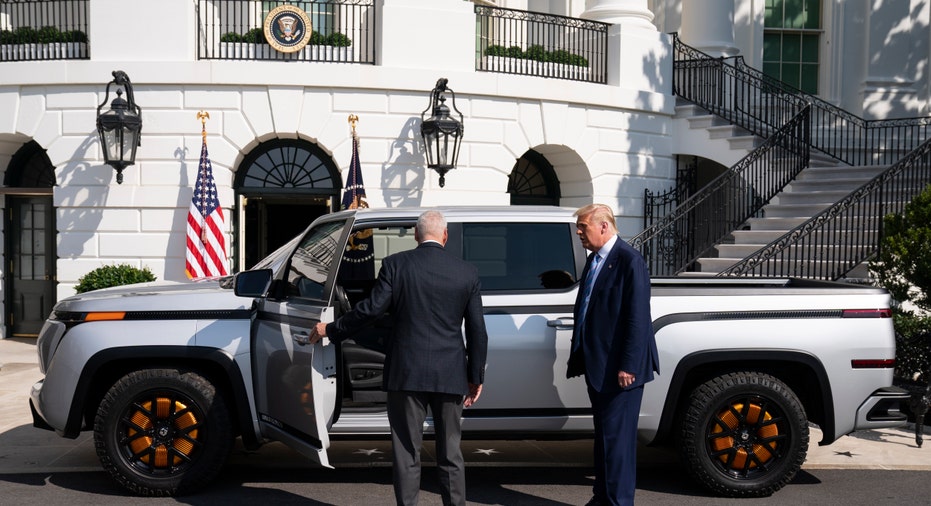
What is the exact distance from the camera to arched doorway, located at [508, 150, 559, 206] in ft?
57.0

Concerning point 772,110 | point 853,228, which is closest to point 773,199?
point 853,228

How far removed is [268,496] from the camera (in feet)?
21.0

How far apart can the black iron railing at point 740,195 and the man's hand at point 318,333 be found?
34.4ft

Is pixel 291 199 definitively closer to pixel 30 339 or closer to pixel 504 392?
pixel 30 339

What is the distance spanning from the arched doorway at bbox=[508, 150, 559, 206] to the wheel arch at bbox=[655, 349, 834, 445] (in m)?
10.9

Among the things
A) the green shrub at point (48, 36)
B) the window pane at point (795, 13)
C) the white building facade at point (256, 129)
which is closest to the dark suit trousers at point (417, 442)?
the white building facade at point (256, 129)

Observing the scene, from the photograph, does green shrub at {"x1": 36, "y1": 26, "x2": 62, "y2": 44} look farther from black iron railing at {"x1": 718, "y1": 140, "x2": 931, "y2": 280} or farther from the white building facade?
black iron railing at {"x1": 718, "y1": 140, "x2": 931, "y2": 280}

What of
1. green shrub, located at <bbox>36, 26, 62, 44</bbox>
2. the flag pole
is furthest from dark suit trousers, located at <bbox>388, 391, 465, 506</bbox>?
green shrub, located at <bbox>36, 26, 62, 44</bbox>

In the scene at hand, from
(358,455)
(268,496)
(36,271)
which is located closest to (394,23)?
(36,271)

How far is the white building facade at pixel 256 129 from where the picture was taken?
14.7 metres

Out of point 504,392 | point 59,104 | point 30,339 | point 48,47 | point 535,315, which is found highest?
point 48,47

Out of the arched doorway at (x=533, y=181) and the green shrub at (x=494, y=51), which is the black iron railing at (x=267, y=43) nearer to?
the green shrub at (x=494, y=51)

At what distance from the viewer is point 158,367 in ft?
20.9

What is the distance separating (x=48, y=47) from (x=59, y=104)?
0.99m
